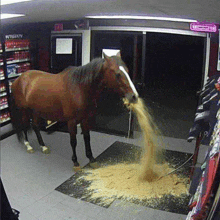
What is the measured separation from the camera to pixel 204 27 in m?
1.00

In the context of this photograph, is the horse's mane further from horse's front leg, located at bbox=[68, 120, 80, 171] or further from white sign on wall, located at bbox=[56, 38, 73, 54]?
horse's front leg, located at bbox=[68, 120, 80, 171]

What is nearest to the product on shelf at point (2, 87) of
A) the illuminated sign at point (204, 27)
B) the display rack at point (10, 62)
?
the display rack at point (10, 62)

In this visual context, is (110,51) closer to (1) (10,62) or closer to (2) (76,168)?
(1) (10,62)

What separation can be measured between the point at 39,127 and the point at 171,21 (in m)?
0.84

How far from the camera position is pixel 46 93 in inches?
47.4

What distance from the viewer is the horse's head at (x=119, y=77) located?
106 cm

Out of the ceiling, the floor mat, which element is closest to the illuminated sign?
the ceiling

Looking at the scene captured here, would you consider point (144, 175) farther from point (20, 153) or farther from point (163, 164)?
point (20, 153)

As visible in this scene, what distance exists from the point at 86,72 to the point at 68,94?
0.17m

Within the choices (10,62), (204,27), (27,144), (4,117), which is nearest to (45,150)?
(27,144)

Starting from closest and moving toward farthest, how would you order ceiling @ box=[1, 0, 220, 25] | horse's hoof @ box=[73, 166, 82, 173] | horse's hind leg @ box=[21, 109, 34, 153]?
ceiling @ box=[1, 0, 220, 25] → horse's hind leg @ box=[21, 109, 34, 153] → horse's hoof @ box=[73, 166, 82, 173]

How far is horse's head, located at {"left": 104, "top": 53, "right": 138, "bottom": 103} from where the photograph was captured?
1064 mm

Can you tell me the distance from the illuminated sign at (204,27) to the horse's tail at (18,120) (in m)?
0.90

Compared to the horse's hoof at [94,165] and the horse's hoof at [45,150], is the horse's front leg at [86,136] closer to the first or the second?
the horse's hoof at [94,165]
